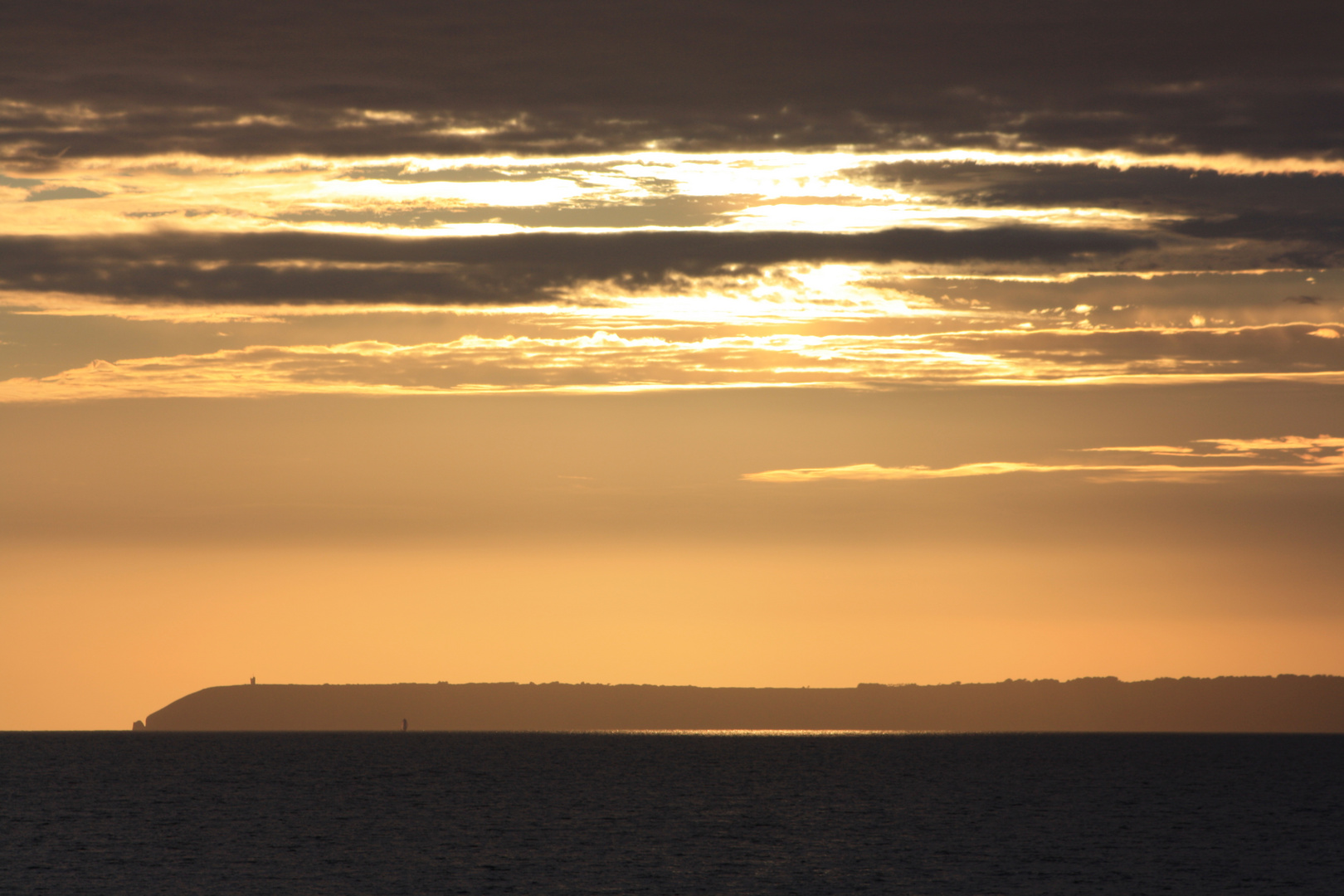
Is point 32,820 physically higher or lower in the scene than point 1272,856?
higher

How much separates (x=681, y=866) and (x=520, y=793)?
7081cm

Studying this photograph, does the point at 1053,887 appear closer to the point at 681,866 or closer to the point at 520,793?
the point at 681,866

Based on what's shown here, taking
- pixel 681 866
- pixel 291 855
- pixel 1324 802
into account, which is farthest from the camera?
pixel 1324 802

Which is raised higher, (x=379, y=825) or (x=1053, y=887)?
(x=379, y=825)

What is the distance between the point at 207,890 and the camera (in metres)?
77.4

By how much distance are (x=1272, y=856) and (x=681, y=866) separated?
37.7m

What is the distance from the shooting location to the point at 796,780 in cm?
18800

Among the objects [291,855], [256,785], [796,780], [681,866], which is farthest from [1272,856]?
[256,785]

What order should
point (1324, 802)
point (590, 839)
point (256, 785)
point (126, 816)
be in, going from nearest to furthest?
1. point (590, 839)
2. point (126, 816)
3. point (1324, 802)
4. point (256, 785)

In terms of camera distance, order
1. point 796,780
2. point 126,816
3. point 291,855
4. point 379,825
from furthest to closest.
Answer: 1. point 796,780
2. point 126,816
3. point 379,825
4. point 291,855

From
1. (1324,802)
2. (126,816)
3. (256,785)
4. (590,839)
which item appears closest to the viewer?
(590,839)

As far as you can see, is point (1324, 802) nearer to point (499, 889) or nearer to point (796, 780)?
point (796, 780)

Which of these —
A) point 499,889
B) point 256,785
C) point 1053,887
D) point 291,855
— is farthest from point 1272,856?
point 256,785

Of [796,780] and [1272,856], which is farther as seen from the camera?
[796,780]
